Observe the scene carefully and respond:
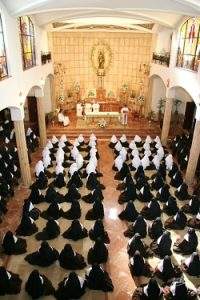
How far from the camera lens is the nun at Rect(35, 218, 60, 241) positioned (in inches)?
371

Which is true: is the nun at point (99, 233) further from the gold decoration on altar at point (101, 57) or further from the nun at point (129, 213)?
the gold decoration on altar at point (101, 57)

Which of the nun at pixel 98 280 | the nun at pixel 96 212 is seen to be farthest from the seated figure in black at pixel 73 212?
the nun at pixel 98 280

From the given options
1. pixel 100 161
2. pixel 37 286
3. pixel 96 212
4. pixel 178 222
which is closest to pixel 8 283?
pixel 37 286

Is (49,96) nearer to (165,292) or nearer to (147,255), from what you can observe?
(147,255)

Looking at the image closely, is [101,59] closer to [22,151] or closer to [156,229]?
[22,151]

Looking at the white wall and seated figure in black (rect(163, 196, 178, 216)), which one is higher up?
the white wall

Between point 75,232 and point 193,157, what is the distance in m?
6.44

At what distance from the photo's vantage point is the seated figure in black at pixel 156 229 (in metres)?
9.29

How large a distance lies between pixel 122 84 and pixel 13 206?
1501 centimetres

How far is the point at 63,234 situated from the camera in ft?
31.6

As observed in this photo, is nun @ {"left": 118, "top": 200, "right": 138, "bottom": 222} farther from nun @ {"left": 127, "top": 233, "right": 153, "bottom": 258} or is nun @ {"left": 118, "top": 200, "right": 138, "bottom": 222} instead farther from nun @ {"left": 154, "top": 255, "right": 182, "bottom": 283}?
nun @ {"left": 154, "top": 255, "right": 182, "bottom": 283}

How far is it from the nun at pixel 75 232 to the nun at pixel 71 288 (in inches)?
78.8

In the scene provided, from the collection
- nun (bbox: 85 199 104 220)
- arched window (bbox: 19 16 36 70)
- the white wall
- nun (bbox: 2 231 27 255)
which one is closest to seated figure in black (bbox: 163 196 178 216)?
nun (bbox: 85 199 104 220)

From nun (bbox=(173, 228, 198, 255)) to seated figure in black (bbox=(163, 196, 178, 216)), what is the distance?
1.67 m
